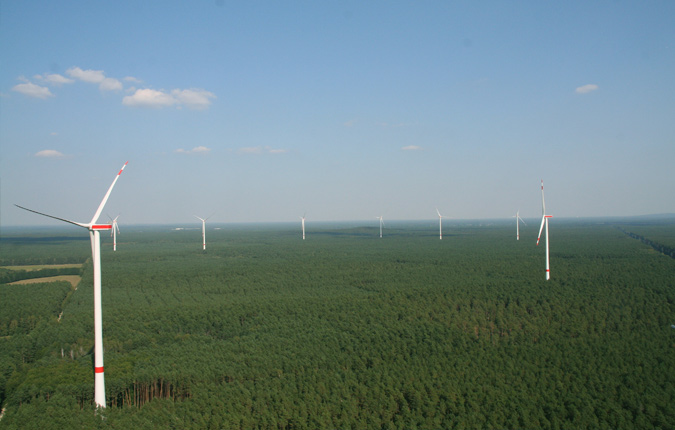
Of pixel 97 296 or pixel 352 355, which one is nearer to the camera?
pixel 97 296

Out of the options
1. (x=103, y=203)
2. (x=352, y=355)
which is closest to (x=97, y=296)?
(x=103, y=203)

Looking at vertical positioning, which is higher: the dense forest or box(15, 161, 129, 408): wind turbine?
box(15, 161, 129, 408): wind turbine

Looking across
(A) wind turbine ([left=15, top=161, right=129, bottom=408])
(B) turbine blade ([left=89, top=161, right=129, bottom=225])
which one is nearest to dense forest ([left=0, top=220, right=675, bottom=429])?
(A) wind turbine ([left=15, top=161, right=129, bottom=408])

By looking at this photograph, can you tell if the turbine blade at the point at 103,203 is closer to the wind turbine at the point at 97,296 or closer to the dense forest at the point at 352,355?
the wind turbine at the point at 97,296

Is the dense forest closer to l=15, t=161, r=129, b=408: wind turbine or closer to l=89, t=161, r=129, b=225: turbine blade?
l=15, t=161, r=129, b=408: wind turbine

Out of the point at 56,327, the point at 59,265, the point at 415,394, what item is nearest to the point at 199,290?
the point at 56,327

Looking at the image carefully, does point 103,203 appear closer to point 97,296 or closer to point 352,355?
point 97,296

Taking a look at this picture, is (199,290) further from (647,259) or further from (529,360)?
(647,259)

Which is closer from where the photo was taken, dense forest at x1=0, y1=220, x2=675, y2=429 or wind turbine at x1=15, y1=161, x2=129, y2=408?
wind turbine at x1=15, y1=161, x2=129, y2=408
